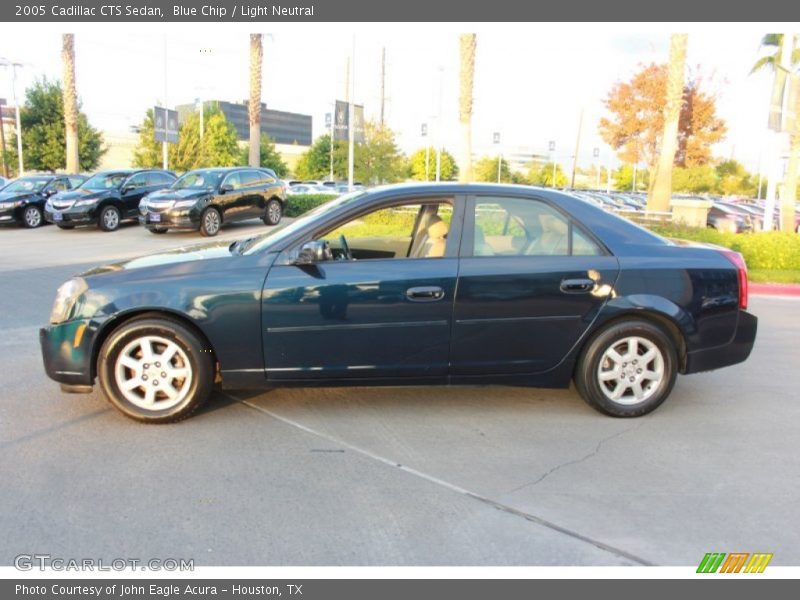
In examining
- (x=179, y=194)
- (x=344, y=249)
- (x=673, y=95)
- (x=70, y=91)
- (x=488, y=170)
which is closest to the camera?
(x=344, y=249)

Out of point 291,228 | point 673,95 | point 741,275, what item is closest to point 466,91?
point 673,95

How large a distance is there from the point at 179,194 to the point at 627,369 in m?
14.5

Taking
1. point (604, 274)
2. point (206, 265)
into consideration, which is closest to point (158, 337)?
point (206, 265)

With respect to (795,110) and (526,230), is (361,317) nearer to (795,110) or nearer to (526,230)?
(526,230)

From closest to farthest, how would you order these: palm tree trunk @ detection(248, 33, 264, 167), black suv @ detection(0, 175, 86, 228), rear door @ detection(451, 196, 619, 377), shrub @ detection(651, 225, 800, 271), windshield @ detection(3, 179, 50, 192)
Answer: rear door @ detection(451, 196, 619, 377) < shrub @ detection(651, 225, 800, 271) < black suv @ detection(0, 175, 86, 228) < windshield @ detection(3, 179, 50, 192) < palm tree trunk @ detection(248, 33, 264, 167)

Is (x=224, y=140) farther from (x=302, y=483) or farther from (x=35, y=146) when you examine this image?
(x=302, y=483)

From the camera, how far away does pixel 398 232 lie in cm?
539

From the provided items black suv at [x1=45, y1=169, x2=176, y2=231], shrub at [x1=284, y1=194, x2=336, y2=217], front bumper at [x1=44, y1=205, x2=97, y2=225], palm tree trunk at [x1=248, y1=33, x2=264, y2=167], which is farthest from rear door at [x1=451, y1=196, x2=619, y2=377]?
palm tree trunk at [x1=248, y1=33, x2=264, y2=167]

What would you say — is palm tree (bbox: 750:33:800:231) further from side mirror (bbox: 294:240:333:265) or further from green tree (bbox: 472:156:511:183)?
green tree (bbox: 472:156:511:183)

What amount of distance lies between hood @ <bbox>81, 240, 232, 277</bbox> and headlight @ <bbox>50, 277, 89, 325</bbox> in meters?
0.14

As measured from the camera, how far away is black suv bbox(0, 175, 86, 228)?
A: 19.2 m

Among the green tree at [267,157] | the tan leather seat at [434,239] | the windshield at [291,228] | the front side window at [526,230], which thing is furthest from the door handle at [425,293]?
the green tree at [267,157]

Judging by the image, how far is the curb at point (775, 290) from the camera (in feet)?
36.9

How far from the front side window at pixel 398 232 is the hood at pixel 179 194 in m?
12.6
